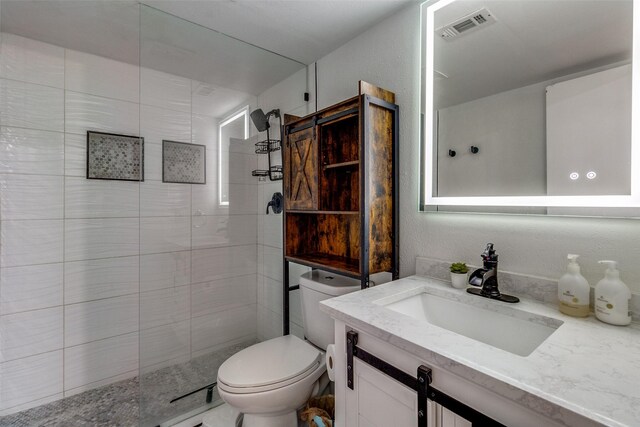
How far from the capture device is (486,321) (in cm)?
100

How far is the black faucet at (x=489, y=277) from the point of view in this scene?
101 cm

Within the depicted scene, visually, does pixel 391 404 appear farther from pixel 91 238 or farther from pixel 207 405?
pixel 91 238

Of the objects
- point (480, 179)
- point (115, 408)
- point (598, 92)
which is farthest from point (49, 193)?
point (598, 92)

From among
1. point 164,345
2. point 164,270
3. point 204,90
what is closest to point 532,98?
point 204,90

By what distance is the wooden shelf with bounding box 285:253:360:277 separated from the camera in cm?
139

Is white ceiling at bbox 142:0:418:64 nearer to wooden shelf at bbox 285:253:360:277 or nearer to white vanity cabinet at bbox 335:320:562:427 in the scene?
wooden shelf at bbox 285:253:360:277

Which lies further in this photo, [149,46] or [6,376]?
[6,376]

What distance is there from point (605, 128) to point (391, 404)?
42.5 inches

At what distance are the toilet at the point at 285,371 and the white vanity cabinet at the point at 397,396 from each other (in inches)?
15.7

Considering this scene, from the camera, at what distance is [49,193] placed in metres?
1.81

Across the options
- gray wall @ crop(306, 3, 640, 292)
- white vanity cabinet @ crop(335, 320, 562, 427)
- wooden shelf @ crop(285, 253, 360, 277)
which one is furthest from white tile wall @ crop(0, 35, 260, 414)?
white vanity cabinet @ crop(335, 320, 562, 427)

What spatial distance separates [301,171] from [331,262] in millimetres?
Answer: 542

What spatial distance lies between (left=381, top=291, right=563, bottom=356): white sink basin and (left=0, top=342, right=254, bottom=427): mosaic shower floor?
55.2 inches

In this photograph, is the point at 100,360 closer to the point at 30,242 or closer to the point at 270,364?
the point at 30,242
